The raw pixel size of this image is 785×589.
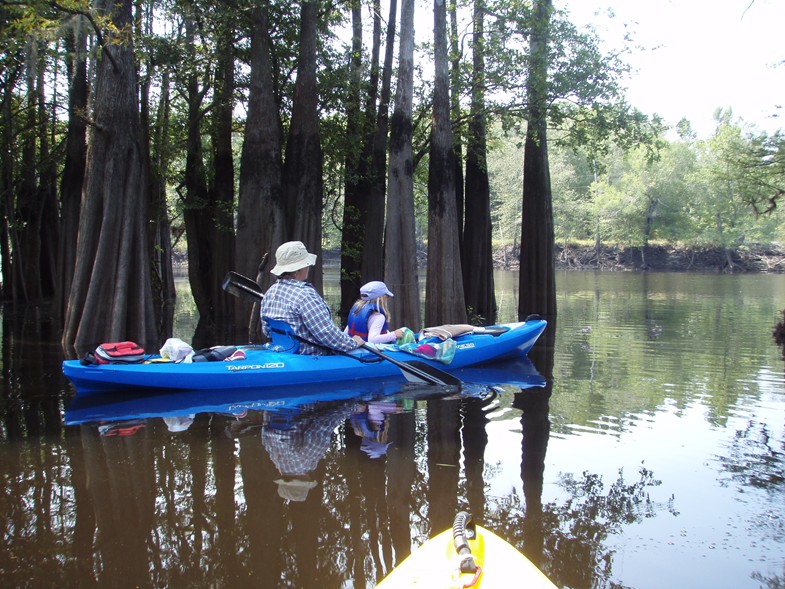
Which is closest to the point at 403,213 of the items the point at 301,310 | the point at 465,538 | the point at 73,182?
the point at 301,310

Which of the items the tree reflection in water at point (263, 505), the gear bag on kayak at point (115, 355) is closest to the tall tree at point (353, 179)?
the gear bag on kayak at point (115, 355)

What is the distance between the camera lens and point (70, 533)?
3.59 metres

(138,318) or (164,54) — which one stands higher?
(164,54)

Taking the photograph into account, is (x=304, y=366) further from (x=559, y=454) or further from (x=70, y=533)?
(x=70, y=533)

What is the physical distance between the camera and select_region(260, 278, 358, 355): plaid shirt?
23.0 ft

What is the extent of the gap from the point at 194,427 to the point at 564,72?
1004cm

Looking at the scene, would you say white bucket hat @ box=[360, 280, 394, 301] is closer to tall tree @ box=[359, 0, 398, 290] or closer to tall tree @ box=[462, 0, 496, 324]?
tall tree @ box=[359, 0, 398, 290]

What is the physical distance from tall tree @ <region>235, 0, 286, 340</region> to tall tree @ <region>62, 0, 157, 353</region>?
5.42 ft

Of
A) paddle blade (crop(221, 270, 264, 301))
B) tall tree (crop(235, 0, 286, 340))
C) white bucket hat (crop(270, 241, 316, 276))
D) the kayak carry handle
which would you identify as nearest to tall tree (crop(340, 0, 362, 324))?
tall tree (crop(235, 0, 286, 340))

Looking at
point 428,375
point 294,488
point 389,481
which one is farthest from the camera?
point 428,375

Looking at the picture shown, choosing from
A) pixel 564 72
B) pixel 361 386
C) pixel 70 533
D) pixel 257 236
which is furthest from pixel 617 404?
pixel 564 72

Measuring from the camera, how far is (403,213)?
1098 cm

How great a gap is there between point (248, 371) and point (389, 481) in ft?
10.7

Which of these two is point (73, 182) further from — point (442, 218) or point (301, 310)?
point (301, 310)
